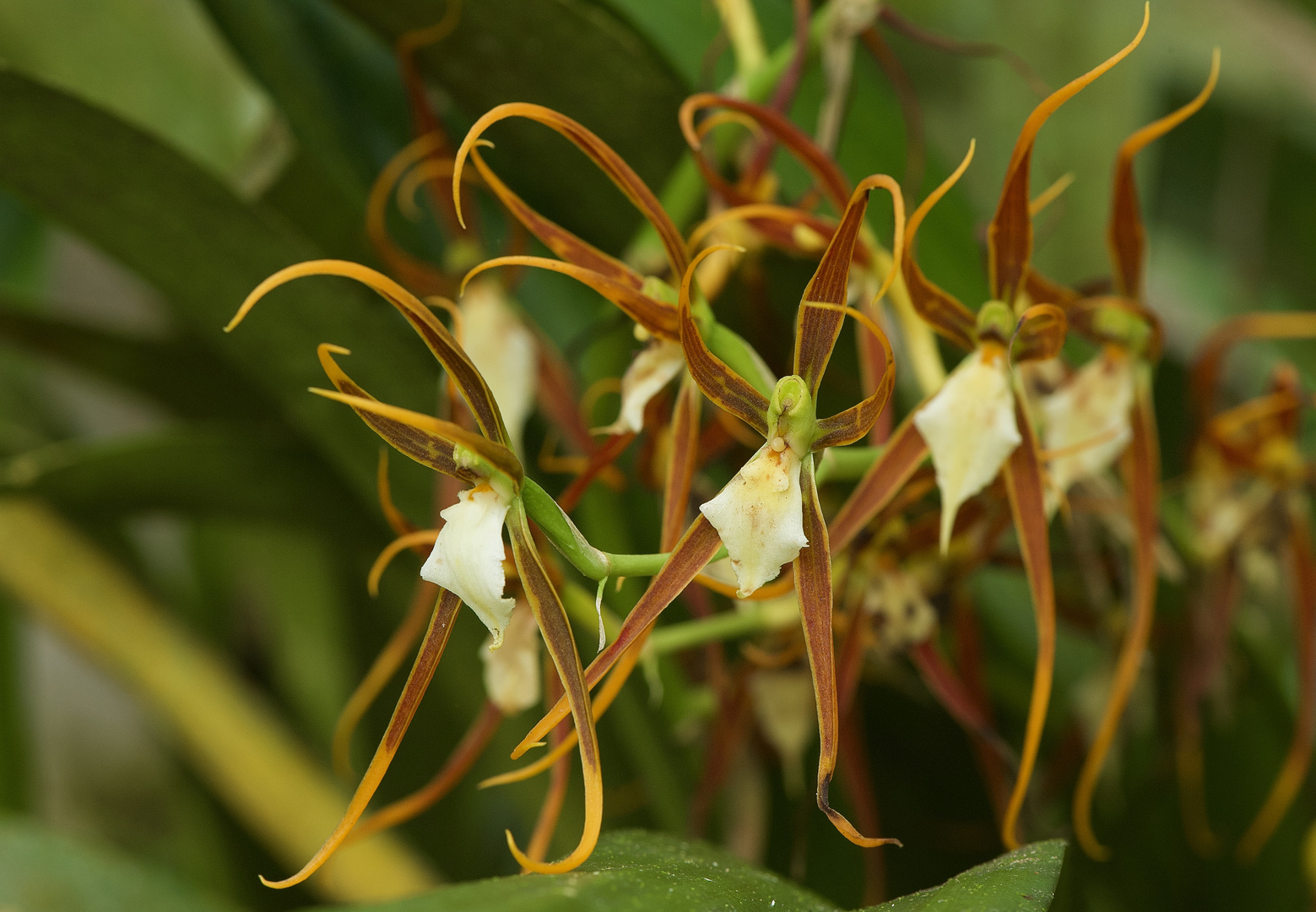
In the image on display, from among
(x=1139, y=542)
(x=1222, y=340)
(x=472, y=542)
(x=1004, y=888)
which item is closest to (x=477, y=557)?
(x=472, y=542)

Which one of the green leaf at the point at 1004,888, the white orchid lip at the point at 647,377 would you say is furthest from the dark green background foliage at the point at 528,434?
the white orchid lip at the point at 647,377

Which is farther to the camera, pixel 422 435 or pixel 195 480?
pixel 195 480

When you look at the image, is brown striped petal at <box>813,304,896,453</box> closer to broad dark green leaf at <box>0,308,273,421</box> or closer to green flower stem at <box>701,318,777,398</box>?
green flower stem at <box>701,318,777,398</box>

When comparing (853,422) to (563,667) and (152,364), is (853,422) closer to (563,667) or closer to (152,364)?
(563,667)

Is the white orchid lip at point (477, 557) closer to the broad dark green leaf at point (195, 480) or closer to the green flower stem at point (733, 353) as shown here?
the green flower stem at point (733, 353)

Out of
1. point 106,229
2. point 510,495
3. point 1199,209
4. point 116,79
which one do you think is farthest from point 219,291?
point 1199,209
